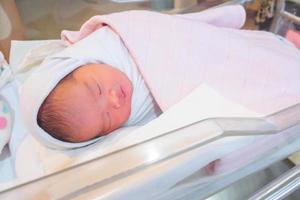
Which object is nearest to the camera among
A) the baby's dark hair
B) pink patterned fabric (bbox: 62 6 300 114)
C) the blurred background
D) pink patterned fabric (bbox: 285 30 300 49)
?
the baby's dark hair

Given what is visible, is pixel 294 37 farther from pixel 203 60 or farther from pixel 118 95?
pixel 118 95

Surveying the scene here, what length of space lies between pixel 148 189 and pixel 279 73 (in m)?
0.42

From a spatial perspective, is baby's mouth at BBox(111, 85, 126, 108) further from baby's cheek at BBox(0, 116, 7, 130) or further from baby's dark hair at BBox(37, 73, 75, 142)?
baby's cheek at BBox(0, 116, 7, 130)

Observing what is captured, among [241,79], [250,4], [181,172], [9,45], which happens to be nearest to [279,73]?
[241,79]

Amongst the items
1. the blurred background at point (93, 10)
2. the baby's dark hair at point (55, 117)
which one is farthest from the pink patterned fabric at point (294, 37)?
the baby's dark hair at point (55, 117)

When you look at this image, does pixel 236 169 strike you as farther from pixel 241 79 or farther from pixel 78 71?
pixel 78 71

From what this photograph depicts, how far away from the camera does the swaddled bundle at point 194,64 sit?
62 centimetres

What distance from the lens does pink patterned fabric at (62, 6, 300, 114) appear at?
654mm

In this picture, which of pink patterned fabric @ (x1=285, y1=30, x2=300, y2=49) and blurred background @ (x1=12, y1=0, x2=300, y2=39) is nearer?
pink patterned fabric @ (x1=285, y1=30, x2=300, y2=49)

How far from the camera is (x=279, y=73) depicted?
2.21 ft

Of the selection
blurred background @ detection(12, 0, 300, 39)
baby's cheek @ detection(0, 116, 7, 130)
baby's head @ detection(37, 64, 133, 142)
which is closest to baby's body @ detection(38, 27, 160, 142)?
baby's head @ detection(37, 64, 133, 142)

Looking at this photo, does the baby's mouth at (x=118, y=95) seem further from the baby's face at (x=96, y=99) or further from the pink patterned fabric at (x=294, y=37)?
the pink patterned fabric at (x=294, y=37)

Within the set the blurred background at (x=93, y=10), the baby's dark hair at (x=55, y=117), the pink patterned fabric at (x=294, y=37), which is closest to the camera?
the baby's dark hair at (x=55, y=117)

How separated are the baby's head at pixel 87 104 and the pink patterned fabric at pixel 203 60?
0.08 metres
